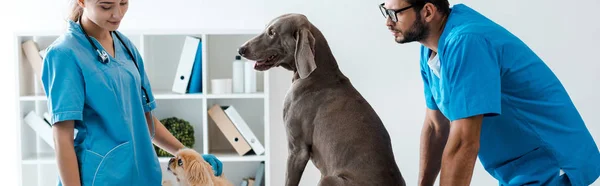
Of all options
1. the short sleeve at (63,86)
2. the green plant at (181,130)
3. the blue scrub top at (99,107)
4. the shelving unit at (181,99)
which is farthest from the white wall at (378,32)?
the short sleeve at (63,86)

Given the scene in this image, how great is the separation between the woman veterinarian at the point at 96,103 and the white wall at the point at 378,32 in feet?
6.46

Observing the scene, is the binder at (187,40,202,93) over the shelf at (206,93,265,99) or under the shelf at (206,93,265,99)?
over

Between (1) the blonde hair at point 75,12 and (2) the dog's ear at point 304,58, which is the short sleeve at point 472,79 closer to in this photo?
(2) the dog's ear at point 304,58

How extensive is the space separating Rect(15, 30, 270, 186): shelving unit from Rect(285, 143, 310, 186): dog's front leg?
1.61 meters

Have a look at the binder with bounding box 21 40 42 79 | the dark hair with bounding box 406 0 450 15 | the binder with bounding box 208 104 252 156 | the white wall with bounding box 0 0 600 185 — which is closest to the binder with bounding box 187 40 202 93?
the binder with bounding box 208 104 252 156

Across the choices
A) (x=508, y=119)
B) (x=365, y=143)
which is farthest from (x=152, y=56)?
(x=508, y=119)

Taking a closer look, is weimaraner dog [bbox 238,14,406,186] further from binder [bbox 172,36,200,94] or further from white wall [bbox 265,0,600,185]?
white wall [bbox 265,0,600,185]

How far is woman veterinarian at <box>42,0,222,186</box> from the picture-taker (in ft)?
5.49

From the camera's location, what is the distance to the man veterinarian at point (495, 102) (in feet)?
5.34

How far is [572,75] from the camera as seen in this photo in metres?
3.80

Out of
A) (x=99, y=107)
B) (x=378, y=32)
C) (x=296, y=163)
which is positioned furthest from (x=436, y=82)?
(x=378, y=32)

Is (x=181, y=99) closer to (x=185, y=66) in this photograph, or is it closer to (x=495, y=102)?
(x=185, y=66)

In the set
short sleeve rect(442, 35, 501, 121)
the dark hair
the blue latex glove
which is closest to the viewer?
short sleeve rect(442, 35, 501, 121)

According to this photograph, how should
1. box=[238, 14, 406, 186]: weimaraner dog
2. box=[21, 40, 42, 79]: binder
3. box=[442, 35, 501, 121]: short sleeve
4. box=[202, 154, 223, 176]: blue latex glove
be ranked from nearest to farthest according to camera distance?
box=[442, 35, 501, 121]: short sleeve → box=[238, 14, 406, 186]: weimaraner dog → box=[202, 154, 223, 176]: blue latex glove → box=[21, 40, 42, 79]: binder
